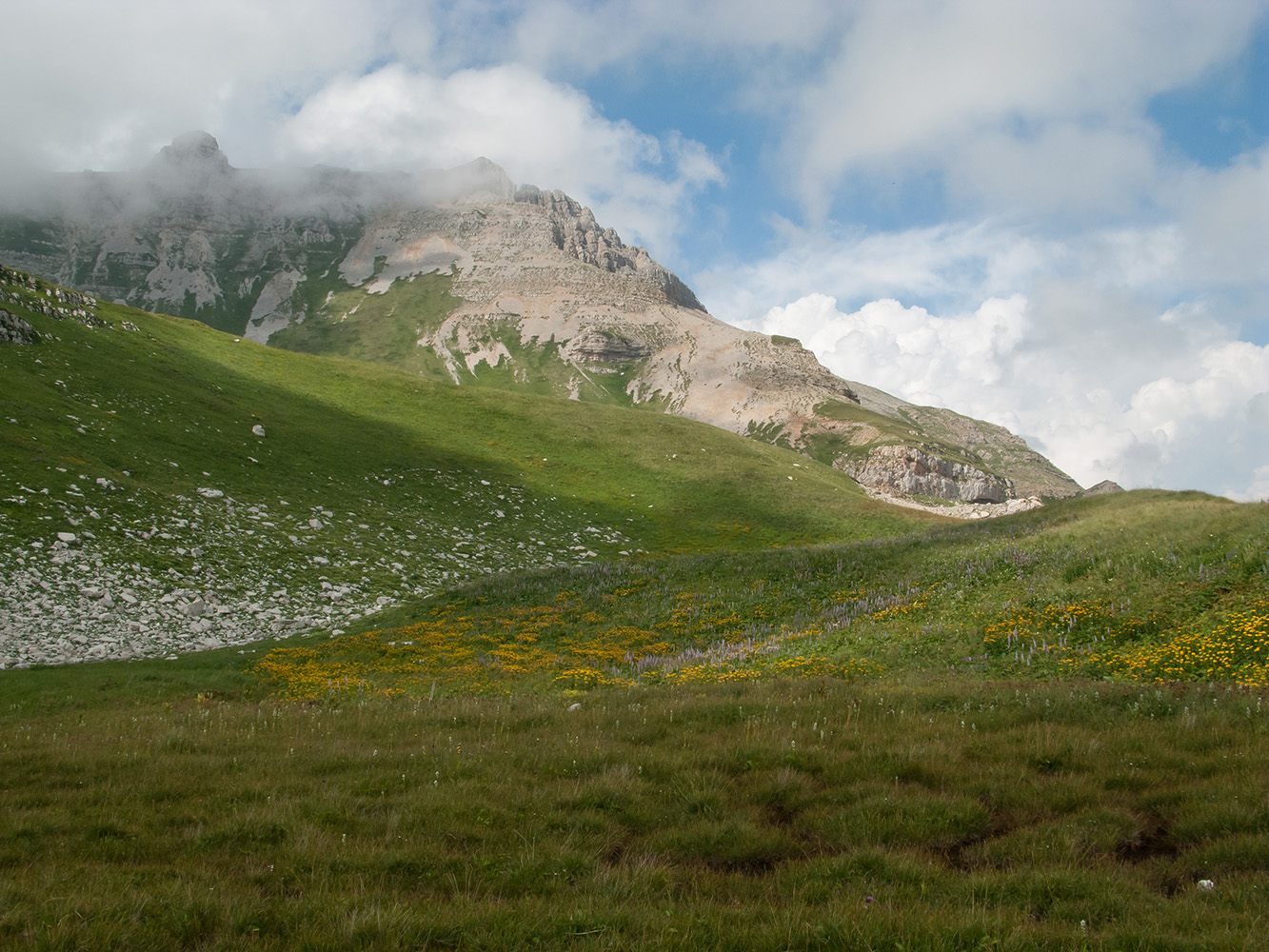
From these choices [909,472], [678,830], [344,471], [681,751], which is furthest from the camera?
[909,472]

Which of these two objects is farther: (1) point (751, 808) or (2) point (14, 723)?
(2) point (14, 723)

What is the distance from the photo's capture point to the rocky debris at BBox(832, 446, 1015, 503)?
134 metres

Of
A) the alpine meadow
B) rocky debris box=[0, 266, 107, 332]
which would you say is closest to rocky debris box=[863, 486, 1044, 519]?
the alpine meadow

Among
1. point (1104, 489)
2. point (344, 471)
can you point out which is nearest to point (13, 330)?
point (344, 471)

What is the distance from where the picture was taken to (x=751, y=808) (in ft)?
23.3

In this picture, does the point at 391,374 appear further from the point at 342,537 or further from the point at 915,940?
the point at 915,940

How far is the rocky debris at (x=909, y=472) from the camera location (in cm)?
13362

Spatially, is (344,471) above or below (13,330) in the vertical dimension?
below

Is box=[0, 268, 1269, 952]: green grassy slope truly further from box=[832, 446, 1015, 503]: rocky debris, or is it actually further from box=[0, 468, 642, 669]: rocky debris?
box=[832, 446, 1015, 503]: rocky debris

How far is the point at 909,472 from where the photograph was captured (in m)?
134

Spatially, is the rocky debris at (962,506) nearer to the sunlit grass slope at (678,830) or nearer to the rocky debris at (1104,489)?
the rocky debris at (1104,489)

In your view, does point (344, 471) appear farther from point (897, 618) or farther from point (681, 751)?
point (681, 751)

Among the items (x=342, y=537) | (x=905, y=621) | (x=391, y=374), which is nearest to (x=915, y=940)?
(x=905, y=621)

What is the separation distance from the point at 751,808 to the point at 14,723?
14.3 metres
